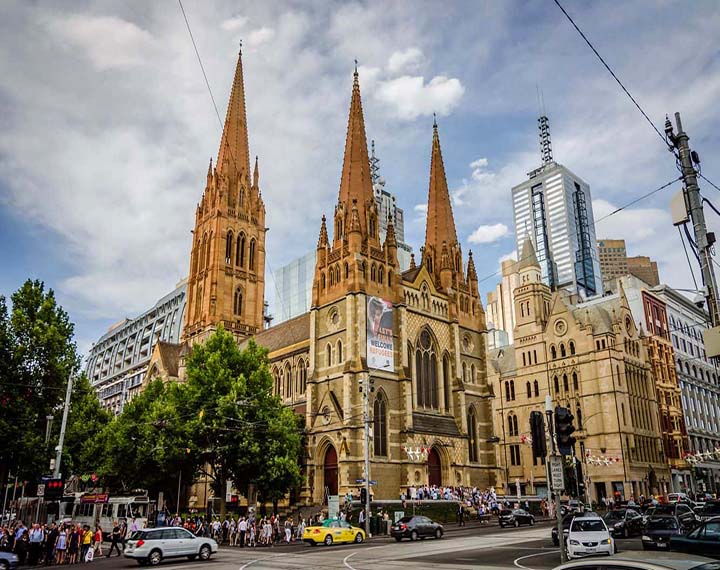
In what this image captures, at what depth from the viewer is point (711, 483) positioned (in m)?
76.2

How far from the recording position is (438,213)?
189 feet

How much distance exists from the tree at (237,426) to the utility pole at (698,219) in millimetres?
27701

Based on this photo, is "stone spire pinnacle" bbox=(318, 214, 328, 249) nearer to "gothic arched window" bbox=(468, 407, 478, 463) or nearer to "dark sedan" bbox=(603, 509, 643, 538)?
"gothic arched window" bbox=(468, 407, 478, 463)

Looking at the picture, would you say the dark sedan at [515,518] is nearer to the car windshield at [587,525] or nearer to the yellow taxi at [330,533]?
the yellow taxi at [330,533]

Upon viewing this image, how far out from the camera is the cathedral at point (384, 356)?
1709 inches

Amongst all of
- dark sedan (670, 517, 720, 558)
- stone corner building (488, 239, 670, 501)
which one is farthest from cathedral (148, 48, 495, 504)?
dark sedan (670, 517, 720, 558)

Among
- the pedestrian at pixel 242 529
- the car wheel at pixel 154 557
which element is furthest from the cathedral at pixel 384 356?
the car wheel at pixel 154 557

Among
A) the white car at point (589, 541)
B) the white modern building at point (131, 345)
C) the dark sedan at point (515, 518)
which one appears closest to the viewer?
the white car at point (589, 541)

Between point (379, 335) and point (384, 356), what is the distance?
162 cm

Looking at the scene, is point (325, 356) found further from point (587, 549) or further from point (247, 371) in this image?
point (587, 549)

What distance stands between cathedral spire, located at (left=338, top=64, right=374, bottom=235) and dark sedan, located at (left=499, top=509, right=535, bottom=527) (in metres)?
23.3

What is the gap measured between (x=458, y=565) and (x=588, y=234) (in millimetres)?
150819

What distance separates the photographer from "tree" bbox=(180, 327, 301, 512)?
36375 millimetres

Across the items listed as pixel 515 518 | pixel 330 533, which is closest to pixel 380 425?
pixel 515 518
